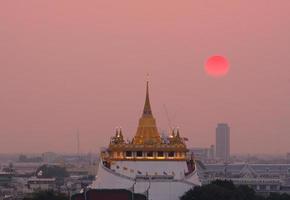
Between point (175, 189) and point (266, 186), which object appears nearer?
point (175, 189)

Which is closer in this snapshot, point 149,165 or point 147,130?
point 149,165

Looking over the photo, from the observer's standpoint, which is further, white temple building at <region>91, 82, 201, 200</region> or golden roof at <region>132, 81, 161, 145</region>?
golden roof at <region>132, 81, 161, 145</region>

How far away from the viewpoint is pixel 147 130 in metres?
82.0

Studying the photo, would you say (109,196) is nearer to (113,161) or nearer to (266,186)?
(113,161)

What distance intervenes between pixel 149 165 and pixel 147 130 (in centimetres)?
253

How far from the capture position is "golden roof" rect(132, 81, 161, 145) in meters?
81.2

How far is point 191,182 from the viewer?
3132 inches

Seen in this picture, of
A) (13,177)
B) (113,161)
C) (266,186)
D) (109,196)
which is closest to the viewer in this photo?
(109,196)

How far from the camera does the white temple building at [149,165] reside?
78375 millimetres

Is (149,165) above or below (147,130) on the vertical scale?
below

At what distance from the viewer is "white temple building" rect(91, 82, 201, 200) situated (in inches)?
3086

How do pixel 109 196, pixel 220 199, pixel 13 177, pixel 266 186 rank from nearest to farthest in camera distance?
pixel 109 196 < pixel 220 199 < pixel 266 186 < pixel 13 177

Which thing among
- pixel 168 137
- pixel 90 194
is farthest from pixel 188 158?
pixel 90 194

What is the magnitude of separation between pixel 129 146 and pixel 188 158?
3.57 m
